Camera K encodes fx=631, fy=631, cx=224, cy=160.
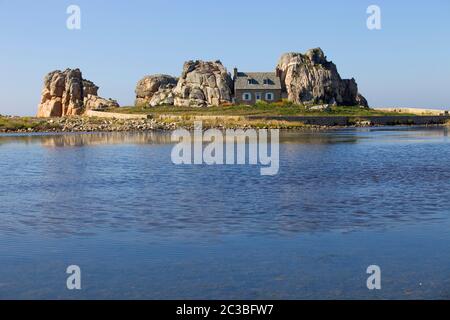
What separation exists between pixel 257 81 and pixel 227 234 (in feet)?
274

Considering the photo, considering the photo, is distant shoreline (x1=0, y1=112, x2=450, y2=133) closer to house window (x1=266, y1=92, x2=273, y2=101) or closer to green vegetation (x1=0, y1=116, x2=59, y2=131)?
green vegetation (x1=0, y1=116, x2=59, y2=131)

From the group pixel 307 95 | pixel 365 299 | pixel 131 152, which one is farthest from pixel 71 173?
pixel 307 95

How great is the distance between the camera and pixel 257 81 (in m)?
96.8

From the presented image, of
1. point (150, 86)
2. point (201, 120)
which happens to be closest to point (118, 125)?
point (201, 120)

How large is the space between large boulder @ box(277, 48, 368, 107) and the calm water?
6751 centimetres

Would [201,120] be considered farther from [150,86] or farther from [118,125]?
[150,86]

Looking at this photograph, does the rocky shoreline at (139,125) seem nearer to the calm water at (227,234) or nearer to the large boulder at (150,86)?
the large boulder at (150,86)

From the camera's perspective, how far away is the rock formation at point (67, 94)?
347 feet

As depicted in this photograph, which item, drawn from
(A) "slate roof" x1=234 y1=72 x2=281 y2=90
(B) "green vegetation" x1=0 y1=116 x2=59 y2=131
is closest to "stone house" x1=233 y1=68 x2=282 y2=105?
(A) "slate roof" x1=234 y1=72 x2=281 y2=90

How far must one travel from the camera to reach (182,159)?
36.9 meters

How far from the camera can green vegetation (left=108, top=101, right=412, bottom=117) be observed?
84.7 m

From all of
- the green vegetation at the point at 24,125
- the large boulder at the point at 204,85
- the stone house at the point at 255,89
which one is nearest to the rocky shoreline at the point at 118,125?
the green vegetation at the point at 24,125

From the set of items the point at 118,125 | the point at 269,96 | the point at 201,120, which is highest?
the point at 269,96

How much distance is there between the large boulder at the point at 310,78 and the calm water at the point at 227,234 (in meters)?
67.5
